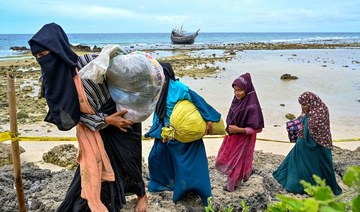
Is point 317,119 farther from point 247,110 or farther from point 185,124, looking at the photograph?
point 185,124

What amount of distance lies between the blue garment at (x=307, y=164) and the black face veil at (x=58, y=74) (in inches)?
115

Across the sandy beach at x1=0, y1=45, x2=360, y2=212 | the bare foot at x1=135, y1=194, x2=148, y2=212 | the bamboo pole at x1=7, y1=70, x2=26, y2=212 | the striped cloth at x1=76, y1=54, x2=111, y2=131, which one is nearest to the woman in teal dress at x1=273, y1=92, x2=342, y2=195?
the sandy beach at x1=0, y1=45, x2=360, y2=212

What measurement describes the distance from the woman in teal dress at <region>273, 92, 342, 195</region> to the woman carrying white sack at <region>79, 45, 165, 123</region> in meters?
2.32

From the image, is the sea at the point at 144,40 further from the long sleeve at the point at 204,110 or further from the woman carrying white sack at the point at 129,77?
the woman carrying white sack at the point at 129,77

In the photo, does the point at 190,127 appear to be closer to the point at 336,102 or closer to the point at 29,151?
the point at 29,151

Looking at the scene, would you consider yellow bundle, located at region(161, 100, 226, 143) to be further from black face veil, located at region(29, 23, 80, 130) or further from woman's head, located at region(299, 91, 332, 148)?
woman's head, located at region(299, 91, 332, 148)

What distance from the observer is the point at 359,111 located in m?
10.8

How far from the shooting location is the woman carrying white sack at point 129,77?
245 centimetres

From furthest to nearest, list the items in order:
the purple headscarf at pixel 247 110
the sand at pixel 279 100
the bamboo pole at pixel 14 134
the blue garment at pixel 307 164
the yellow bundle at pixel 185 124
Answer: the sand at pixel 279 100
the blue garment at pixel 307 164
the purple headscarf at pixel 247 110
the yellow bundle at pixel 185 124
the bamboo pole at pixel 14 134

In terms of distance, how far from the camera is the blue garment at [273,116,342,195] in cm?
439

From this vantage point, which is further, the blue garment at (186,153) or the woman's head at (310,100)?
the woman's head at (310,100)

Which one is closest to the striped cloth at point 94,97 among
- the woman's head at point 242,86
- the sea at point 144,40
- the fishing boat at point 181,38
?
the woman's head at point 242,86

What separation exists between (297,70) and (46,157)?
692 inches

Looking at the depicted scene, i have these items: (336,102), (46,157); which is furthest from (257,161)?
(336,102)
